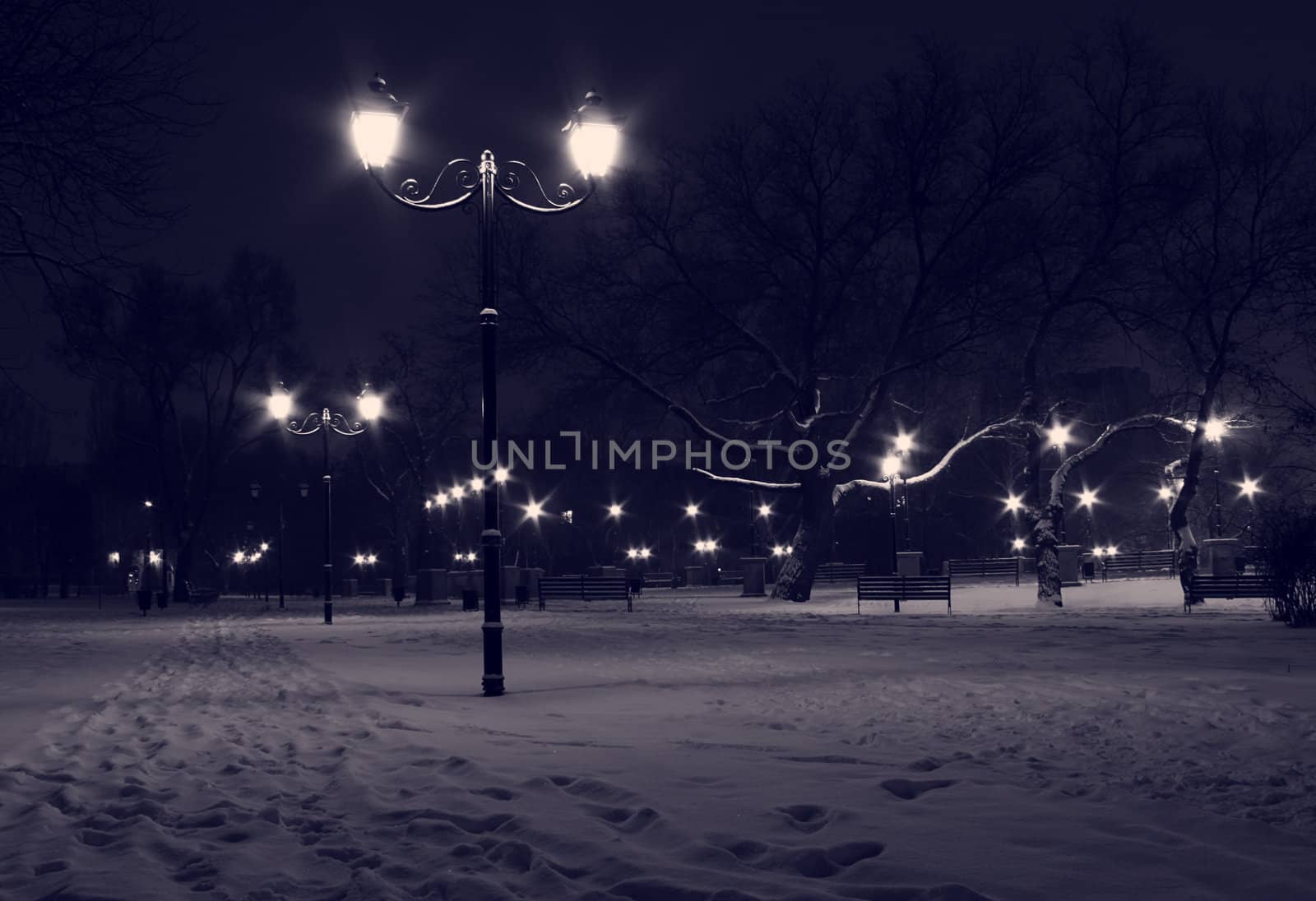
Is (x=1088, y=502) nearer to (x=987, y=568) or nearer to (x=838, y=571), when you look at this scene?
(x=987, y=568)

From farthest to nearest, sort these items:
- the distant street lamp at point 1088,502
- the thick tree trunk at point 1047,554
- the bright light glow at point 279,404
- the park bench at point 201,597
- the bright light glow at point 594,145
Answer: the distant street lamp at point 1088,502, the park bench at point 201,597, the thick tree trunk at point 1047,554, the bright light glow at point 279,404, the bright light glow at point 594,145

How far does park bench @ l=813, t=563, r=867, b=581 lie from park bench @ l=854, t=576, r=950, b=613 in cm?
2344

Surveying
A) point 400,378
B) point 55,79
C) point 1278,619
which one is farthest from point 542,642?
point 400,378

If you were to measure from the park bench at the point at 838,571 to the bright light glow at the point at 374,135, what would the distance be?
133 ft

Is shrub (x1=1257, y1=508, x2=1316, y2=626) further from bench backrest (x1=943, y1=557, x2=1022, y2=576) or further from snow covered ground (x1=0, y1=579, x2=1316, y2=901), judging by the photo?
bench backrest (x1=943, y1=557, x2=1022, y2=576)

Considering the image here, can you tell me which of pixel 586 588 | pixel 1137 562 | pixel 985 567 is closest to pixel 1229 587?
pixel 586 588

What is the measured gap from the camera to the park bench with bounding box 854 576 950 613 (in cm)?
2597

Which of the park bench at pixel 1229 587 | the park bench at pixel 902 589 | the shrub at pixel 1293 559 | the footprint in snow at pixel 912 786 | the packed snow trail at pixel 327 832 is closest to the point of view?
the packed snow trail at pixel 327 832

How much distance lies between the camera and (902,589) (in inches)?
1047

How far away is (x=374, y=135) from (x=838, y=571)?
41.8 meters

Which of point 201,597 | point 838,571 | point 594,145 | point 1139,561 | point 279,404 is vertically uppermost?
point 594,145

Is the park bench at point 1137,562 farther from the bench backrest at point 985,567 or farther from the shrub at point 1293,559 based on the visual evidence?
the shrub at point 1293,559

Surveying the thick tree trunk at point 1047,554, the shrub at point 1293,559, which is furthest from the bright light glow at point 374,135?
the thick tree trunk at point 1047,554

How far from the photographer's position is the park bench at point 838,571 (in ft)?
165
